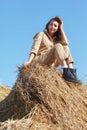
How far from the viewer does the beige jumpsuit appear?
29.5 feet

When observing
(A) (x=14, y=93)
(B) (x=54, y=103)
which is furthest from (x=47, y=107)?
(A) (x=14, y=93)

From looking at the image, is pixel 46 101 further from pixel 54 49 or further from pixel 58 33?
pixel 58 33

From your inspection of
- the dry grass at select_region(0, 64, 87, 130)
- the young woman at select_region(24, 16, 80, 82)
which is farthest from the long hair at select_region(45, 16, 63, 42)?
the dry grass at select_region(0, 64, 87, 130)

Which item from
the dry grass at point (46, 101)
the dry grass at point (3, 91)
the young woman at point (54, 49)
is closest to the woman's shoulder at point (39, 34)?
the young woman at point (54, 49)

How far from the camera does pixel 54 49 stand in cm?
905

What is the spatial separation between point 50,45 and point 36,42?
0.27 m

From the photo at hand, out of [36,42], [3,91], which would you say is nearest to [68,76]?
[36,42]

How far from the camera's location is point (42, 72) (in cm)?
897

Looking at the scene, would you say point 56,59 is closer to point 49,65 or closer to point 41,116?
point 49,65

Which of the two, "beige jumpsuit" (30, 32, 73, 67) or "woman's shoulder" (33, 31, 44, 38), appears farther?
"woman's shoulder" (33, 31, 44, 38)

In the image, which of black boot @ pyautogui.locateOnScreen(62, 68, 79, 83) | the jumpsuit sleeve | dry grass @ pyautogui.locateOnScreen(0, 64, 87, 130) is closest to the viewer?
dry grass @ pyautogui.locateOnScreen(0, 64, 87, 130)

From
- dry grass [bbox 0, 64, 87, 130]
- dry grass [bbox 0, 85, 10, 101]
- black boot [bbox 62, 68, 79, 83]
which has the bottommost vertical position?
dry grass [bbox 0, 64, 87, 130]

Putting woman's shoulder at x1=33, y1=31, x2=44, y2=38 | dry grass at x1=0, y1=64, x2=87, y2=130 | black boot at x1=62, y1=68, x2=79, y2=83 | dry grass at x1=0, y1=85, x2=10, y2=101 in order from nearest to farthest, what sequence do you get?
dry grass at x1=0, y1=64, x2=87, y2=130, black boot at x1=62, y1=68, x2=79, y2=83, woman's shoulder at x1=33, y1=31, x2=44, y2=38, dry grass at x1=0, y1=85, x2=10, y2=101

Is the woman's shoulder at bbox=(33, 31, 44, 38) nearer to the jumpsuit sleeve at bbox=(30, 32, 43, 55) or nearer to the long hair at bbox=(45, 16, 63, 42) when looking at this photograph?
the jumpsuit sleeve at bbox=(30, 32, 43, 55)
